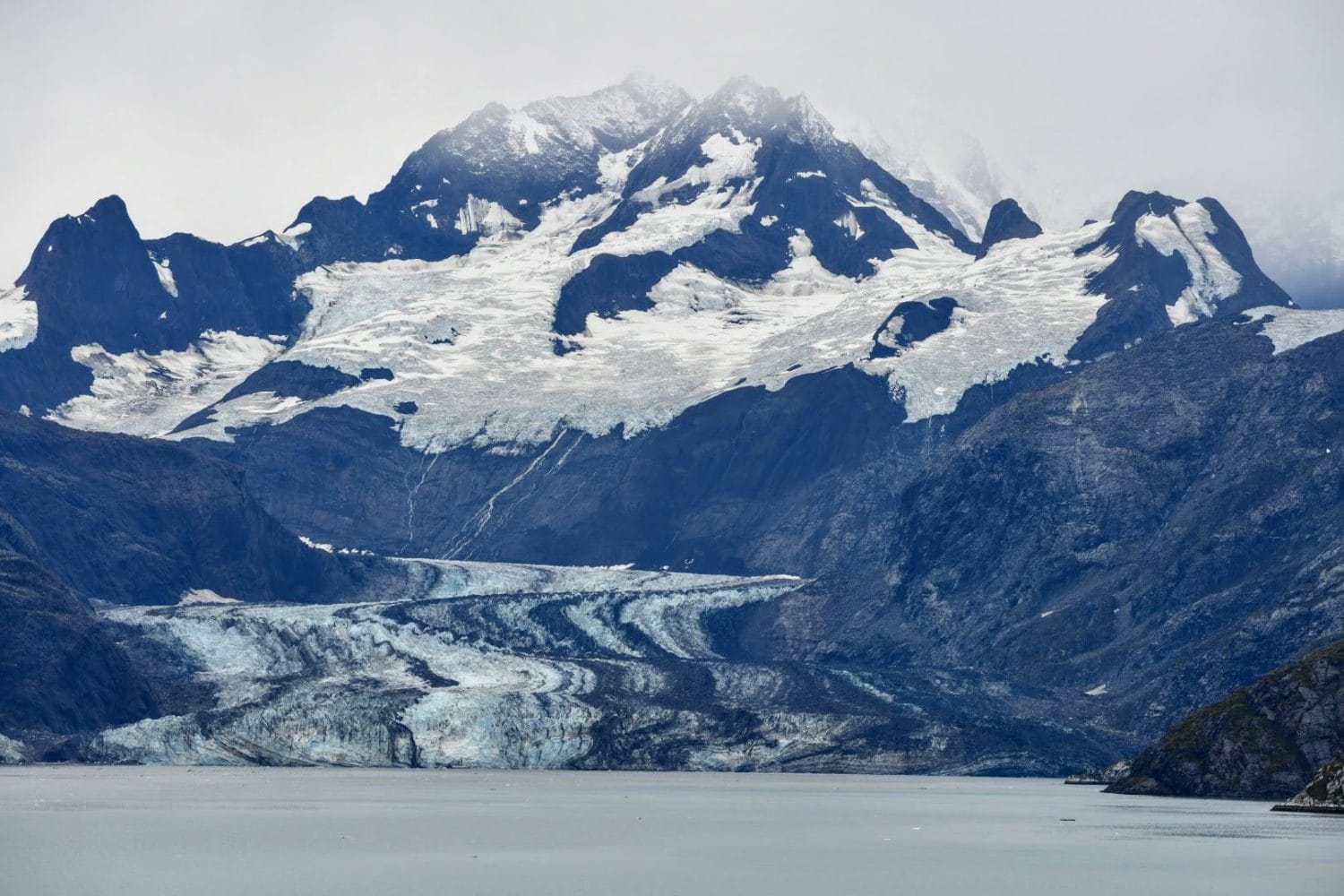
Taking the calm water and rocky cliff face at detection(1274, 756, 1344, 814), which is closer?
the calm water

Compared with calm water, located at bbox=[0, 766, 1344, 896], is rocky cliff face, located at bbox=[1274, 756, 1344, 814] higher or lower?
lower

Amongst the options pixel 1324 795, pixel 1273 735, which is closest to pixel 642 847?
pixel 1324 795

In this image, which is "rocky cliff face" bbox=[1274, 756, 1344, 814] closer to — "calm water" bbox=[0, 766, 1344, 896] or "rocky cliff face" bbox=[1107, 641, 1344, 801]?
"calm water" bbox=[0, 766, 1344, 896]

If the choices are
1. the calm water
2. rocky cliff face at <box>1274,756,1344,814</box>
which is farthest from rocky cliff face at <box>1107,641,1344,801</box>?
rocky cliff face at <box>1274,756,1344,814</box>

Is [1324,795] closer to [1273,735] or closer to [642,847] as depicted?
[1273,735]

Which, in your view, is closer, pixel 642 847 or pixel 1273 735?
pixel 642 847

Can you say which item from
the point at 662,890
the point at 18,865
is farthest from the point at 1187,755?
the point at 18,865

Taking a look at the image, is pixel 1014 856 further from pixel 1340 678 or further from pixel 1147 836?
pixel 1340 678
